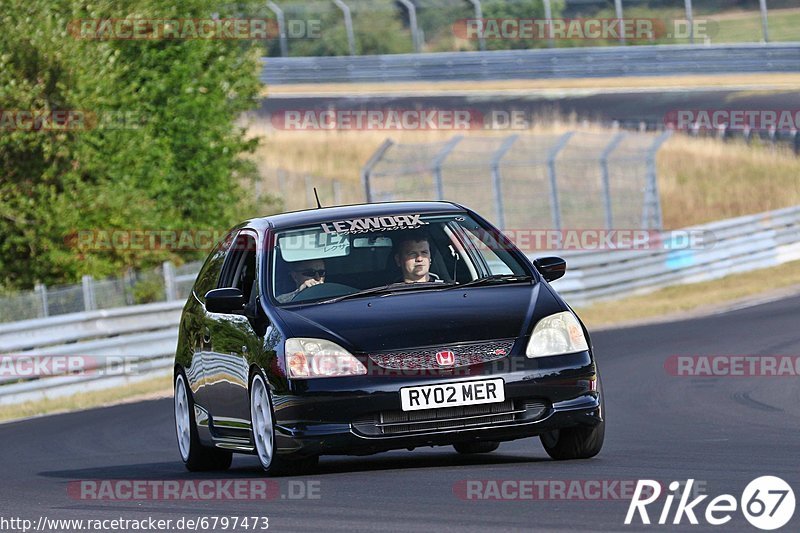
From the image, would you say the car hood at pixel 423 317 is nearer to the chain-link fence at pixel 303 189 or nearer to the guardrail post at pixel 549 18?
the chain-link fence at pixel 303 189

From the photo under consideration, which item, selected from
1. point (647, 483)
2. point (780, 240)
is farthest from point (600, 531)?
point (780, 240)

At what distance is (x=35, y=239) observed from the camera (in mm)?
25906

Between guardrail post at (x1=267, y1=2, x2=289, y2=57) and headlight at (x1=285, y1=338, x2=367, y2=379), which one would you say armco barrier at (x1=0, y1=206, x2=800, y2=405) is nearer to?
headlight at (x1=285, y1=338, x2=367, y2=379)

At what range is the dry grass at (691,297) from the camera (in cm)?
2550

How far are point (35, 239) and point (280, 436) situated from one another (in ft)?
59.1

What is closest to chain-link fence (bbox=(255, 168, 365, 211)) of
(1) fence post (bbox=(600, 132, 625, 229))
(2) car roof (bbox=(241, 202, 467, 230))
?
(1) fence post (bbox=(600, 132, 625, 229))

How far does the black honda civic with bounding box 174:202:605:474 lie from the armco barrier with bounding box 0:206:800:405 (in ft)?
34.5

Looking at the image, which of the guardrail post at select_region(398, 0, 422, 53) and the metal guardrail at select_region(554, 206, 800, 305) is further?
the guardrail post at select_region(398, 0, 422, 53)

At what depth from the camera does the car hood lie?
8586 millimetres

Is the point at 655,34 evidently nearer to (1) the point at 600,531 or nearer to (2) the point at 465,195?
(2) the point at 465,195
